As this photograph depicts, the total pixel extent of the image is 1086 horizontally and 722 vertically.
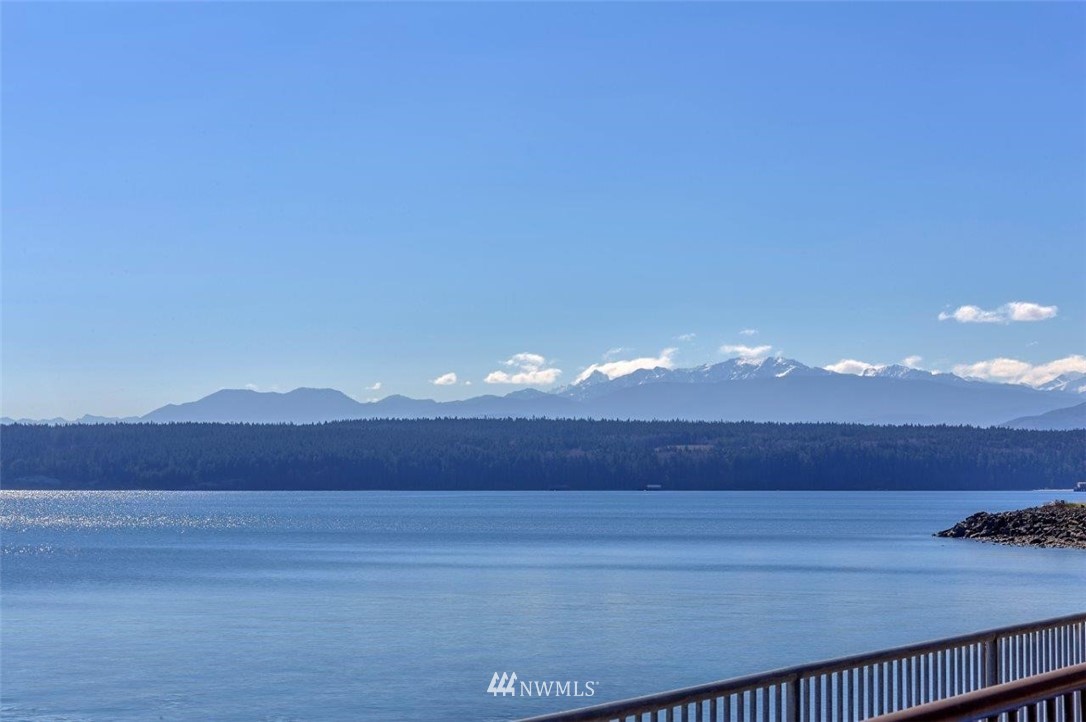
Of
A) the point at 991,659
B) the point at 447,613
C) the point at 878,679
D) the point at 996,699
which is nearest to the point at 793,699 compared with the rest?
the point at 878,679

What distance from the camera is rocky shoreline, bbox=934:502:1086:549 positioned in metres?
86.2

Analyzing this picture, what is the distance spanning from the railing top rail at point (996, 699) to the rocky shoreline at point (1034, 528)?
81065 mm

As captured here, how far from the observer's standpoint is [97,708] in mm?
30062

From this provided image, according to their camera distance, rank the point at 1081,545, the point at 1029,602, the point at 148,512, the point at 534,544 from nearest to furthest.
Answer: the point at 1029,602 < the point at 1081,545 < the point at 534,544 < the point at 148,512

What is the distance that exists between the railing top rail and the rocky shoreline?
8106cm

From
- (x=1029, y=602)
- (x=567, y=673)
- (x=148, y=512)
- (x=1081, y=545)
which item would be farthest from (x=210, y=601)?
(x=148, y=512)

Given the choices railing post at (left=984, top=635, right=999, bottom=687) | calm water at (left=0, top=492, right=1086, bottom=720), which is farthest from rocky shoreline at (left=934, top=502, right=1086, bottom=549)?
railing post at (left=984, top=635, right=999, bottom=687)

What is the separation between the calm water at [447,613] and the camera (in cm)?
3203

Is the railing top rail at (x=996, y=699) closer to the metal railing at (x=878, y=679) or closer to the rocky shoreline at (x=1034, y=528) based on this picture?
the metal railing at (x=878, y=679)

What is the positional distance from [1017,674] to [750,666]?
69.9ft

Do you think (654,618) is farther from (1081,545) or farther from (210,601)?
(1081,545)

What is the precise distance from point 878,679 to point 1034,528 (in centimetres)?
8345

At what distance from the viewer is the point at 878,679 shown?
36.9 feet

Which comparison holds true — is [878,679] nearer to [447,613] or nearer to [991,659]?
[991,659]
